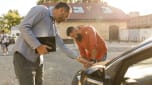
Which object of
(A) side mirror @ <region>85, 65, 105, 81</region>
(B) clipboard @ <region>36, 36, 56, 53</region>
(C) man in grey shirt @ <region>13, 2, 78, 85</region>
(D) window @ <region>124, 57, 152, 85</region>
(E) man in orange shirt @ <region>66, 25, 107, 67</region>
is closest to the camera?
(D) window @ <region>124, 57, 152, 85</region>

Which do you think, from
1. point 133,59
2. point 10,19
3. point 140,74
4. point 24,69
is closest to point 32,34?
point 24,69

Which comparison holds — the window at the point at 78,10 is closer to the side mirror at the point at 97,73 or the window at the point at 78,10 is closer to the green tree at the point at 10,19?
the green tree at the point at 10,19

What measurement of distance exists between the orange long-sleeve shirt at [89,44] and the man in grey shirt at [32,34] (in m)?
2.05

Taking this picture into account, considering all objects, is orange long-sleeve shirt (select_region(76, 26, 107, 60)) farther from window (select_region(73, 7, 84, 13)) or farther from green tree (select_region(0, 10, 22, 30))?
green tree (select_region(0, 10, 22, 30))

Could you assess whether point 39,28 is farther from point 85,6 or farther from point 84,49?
point 85,6

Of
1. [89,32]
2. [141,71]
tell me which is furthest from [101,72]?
[89,32]

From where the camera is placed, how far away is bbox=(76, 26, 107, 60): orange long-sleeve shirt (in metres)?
7.90

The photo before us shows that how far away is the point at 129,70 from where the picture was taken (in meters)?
4.25

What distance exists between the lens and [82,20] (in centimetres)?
6103

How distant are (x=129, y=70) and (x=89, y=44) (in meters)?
3.67

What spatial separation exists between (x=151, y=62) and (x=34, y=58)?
186cm

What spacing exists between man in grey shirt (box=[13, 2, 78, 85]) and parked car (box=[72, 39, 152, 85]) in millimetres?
1389

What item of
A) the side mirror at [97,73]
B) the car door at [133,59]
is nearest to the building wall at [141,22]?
the side mirror at [97,73]

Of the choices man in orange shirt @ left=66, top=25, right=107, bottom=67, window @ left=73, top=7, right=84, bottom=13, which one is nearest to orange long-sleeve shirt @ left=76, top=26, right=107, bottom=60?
man in orange shirt @ left=66, top=25, right=107, bottom=67
